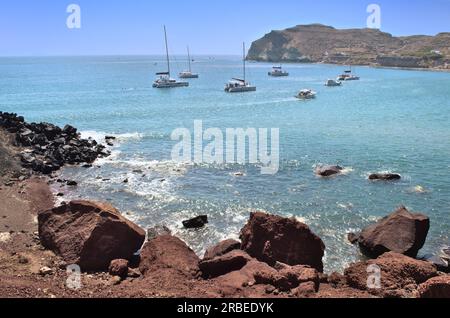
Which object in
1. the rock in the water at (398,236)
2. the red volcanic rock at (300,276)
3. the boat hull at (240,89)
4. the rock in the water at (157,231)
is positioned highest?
→ the boat hull at (240,89)

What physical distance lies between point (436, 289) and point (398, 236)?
315 inches

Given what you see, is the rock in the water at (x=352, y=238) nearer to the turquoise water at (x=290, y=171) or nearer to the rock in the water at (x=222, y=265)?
the turquoise water at (x=290, y=171)

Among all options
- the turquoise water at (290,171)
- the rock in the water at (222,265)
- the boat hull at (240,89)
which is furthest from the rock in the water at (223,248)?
the boat hull at (240,89)

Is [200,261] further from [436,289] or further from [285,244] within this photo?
[436,289]

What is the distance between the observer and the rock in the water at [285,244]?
787 inches

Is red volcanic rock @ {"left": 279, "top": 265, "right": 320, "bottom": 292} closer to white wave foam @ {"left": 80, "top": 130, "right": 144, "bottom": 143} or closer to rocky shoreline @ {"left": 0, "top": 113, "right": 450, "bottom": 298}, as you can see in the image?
rocky shoreline @ {"left": 0, "top": 113, "right": 450, "bottom": 298}

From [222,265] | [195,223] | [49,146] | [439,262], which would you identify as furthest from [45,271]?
[49,146]

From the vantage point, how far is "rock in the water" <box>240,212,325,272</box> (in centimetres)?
1998

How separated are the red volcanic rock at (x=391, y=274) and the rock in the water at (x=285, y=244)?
2684 millimetres

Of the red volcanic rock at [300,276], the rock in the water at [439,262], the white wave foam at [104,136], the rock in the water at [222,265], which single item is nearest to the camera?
the red volcanic rock at [300,276]
